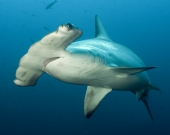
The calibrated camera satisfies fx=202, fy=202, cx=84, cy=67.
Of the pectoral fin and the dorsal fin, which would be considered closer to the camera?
the pectoral fin

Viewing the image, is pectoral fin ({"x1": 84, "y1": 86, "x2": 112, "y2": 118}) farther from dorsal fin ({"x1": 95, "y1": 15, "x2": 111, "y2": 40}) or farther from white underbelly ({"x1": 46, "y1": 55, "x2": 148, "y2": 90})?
dorsal fin ({"x1": 95, "y1": 15, "x2": 111, "y2": 40})

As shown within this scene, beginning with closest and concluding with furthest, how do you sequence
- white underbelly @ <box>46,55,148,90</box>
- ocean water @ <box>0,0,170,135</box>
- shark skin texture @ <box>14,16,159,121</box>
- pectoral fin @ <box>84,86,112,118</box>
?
shark skin texture @ <box>14,16,159,121</box> → white underbelly @ <box>46,55,148,90</box> → pectoral fin @ <box>84,86,112,118</box> → ocean water @ <box>0,0,170,135</box>

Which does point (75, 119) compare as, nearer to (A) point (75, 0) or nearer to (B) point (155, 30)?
(A) point (75, 0)

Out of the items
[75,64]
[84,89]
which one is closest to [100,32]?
[75,64]

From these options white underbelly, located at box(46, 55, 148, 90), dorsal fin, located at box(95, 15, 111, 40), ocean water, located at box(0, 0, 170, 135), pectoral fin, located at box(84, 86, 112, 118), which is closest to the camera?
white underbelly, located at box(46, 55, 148, 90)

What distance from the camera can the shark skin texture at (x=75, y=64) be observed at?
2.03m

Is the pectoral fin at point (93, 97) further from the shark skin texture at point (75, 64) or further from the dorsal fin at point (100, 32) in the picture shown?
the dorsal fin at point (100, 32)

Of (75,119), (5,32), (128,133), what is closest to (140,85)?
(128,133)

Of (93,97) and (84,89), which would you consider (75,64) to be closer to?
(93,97)

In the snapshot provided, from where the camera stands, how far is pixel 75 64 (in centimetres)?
230

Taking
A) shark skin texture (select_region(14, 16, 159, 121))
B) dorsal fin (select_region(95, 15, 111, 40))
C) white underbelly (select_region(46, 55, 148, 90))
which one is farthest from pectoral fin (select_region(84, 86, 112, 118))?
dorsal fin (select_region(95, 15, 111, 40))

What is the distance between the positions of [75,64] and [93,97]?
124 cm

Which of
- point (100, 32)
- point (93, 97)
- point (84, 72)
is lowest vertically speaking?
point (93, 97)

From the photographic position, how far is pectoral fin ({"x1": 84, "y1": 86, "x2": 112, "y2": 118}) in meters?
3.31
